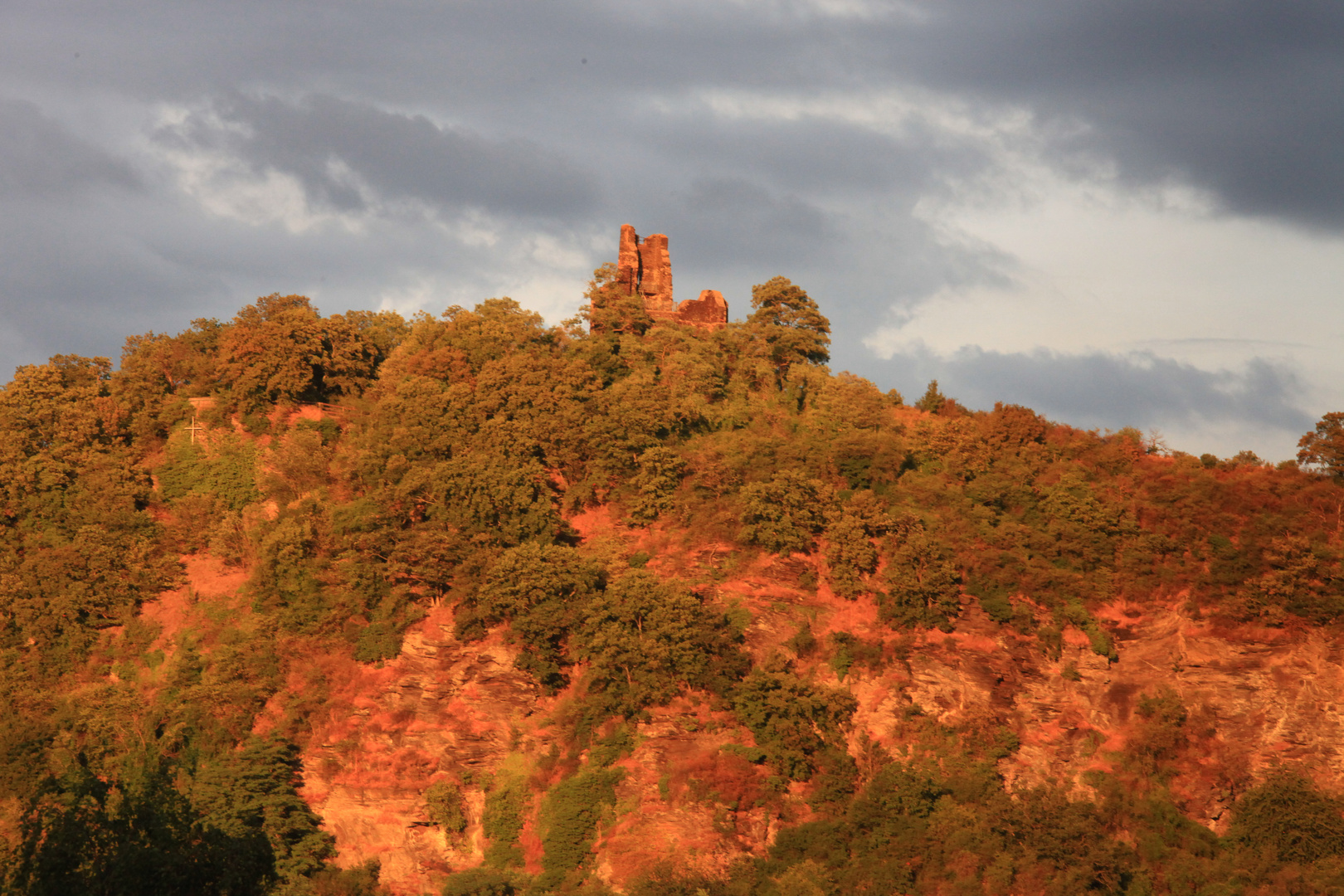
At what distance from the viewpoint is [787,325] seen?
67.1 m

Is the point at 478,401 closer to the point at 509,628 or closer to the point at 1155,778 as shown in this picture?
the point at 509,628

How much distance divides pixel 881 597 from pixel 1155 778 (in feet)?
38.6

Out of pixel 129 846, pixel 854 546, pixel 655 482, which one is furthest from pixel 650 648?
pixel 129 846

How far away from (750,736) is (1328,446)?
89.1ft

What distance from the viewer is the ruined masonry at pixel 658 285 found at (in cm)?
7188

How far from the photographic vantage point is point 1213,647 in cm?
4759

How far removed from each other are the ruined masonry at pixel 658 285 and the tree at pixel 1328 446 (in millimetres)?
30726

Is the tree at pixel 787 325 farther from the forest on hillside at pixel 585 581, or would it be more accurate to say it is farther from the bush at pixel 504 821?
the bush at pixel 504 821

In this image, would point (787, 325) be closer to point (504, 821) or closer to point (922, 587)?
point (922, 587)

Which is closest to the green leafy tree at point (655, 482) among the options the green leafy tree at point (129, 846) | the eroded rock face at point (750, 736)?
the eroded rock face at point (750, 736)

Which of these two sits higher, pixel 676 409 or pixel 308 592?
pixel 676 409

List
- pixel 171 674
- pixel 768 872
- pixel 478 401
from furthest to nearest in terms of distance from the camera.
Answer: pixel 478 401 < pixel 171 674 < pixel 768 872

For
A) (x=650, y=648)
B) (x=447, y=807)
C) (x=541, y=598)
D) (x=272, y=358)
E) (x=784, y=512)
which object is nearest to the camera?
(x=447, y=807)

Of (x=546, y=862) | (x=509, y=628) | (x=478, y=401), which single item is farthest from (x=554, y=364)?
(x=546, y=862)
